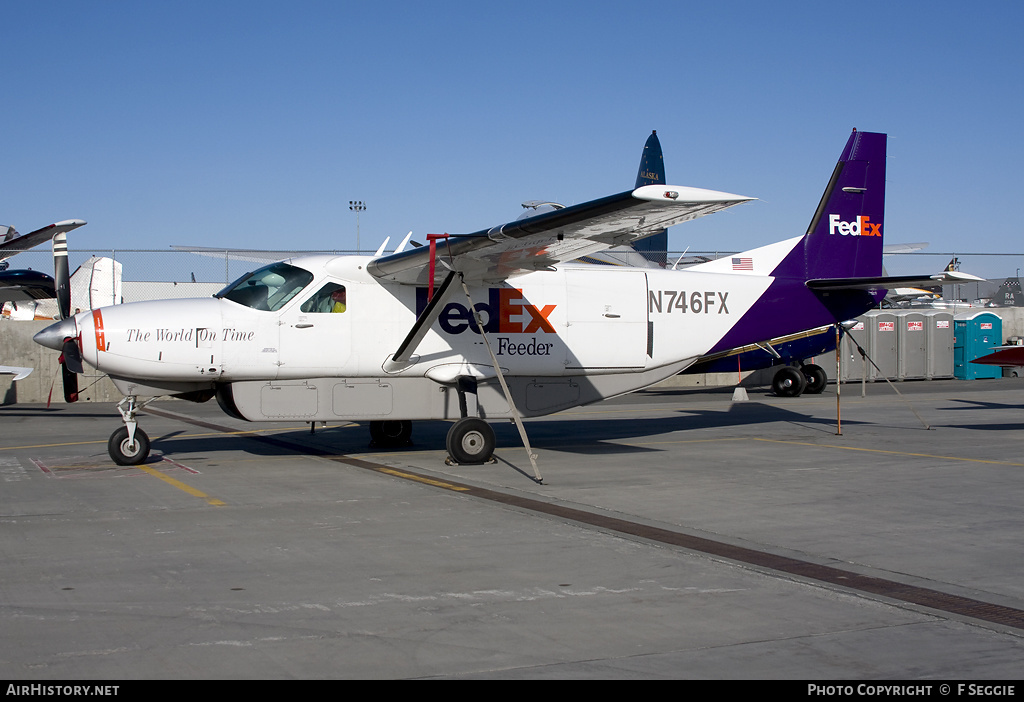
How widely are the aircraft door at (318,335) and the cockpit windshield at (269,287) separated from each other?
209 millimetres

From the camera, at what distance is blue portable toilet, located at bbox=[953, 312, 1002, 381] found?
32969mm

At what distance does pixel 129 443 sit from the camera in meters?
11.6

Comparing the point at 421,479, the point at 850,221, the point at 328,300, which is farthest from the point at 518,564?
the point at 850,221

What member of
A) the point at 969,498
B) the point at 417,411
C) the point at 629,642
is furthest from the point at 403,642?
the point at 417,411

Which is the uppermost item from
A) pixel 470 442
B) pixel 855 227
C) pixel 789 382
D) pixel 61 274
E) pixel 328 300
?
pixel 855 227

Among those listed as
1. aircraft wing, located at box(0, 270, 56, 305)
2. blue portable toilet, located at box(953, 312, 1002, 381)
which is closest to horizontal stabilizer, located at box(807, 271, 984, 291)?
aircraft wing, located at box(0, 270, 56, 305)

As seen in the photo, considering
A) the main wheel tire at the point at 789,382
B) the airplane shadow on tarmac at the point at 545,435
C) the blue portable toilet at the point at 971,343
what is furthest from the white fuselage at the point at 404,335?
the blue portable toilet at the point at 971,343

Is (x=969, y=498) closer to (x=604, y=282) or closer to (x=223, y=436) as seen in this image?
(x=604, y=282)

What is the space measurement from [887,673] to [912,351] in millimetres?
30891

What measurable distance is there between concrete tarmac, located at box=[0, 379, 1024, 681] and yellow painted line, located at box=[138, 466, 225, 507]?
0.17ft

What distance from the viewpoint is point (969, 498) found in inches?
356

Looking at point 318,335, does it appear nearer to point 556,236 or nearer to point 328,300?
point 328,300

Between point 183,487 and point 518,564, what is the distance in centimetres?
513

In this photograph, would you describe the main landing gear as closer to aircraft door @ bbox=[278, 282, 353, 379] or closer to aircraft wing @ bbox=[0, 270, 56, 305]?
aircraft door @ bbox=[278, 282, 353, 379]
